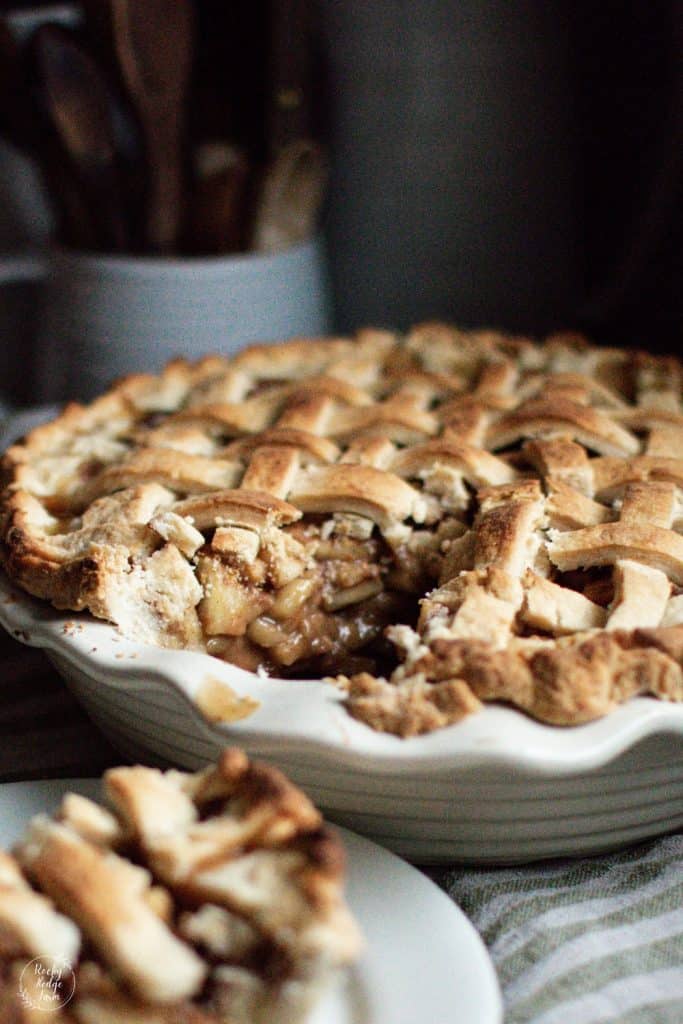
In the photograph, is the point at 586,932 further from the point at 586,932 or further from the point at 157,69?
the point at 157,69

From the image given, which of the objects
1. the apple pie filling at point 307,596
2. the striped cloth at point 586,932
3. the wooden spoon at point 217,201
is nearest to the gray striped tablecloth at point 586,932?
the striped cloth at point 586,932

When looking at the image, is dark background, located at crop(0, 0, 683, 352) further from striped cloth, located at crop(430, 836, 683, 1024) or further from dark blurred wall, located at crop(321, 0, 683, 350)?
striped cloth, located at crop(430, 836, 683, 1024)

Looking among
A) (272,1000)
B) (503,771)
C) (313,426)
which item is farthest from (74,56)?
(272,1000)

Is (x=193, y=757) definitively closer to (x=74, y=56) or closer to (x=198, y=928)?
(x=198, y=928)

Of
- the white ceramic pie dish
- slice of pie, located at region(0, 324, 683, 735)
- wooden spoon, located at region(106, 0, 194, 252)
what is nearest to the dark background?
wooden spoon, located at region(106, 0, 194, 252)

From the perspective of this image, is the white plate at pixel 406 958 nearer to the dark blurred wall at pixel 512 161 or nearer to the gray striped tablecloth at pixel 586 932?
the gray striped tablecloth at pixel 586 932

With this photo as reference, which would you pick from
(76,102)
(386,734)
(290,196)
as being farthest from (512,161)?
(386,734)

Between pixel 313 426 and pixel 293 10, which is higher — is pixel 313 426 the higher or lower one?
the lower one
